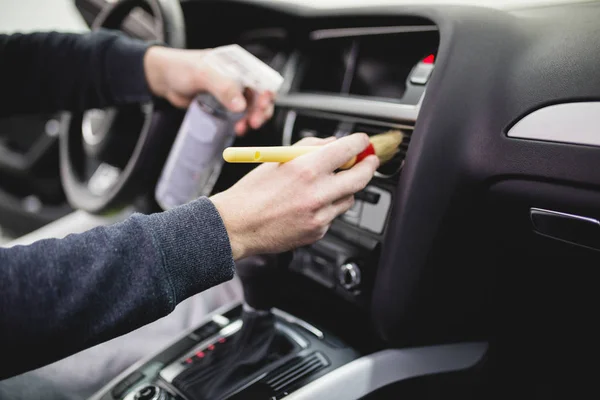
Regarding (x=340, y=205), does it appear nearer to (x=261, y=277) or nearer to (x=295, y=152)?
(x=295, y=152)

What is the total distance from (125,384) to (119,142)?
591mm

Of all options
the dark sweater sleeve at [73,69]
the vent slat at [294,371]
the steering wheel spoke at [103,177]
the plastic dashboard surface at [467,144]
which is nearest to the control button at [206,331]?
the vent slat at [294,371]

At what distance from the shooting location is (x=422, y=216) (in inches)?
21.4

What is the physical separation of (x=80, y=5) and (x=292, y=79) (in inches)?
24.8

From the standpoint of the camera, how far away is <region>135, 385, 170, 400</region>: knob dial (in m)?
0.60

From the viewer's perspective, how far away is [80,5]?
3.68 feet

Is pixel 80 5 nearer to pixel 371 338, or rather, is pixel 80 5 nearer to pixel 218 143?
pixel 218 143

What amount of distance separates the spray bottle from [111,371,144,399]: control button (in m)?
0.28

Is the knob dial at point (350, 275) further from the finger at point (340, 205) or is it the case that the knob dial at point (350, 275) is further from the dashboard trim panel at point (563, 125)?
the dashboard trim panel at point (563, 125)

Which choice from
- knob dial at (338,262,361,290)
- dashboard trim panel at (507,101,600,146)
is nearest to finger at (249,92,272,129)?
knob dial at (338,262,361,290)

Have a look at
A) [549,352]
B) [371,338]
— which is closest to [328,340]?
[371,338]

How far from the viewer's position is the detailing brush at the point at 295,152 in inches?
16.9

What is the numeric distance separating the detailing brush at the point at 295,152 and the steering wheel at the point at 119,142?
0.45 meters

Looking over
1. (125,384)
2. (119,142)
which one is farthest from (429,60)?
(119,142)
